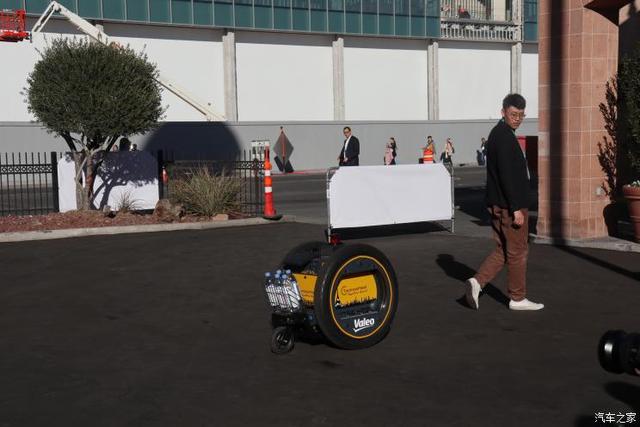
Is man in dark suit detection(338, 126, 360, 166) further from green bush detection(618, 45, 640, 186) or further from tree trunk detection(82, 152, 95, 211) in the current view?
green bush detection(618, 45, 640, 186)

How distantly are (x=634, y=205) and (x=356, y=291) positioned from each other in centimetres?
660

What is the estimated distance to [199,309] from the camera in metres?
8.37

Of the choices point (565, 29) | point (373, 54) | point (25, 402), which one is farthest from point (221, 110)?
point (25, 402)

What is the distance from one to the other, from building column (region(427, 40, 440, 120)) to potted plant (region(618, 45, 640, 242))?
125 feet

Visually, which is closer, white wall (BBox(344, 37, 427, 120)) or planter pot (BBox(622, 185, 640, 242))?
planter pot (BBox(622, 185, 640, 242))

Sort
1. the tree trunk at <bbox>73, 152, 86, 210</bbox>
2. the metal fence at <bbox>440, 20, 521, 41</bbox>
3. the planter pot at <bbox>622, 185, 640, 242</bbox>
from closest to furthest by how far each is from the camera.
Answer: the planter pot at <bbox>622, 185, 640, 242</bbox>, the tree trunk at <bbox>73, 152, 86, 210</bbox>, the metal fence at <bbox>440, 20, 521, 41</bbox>

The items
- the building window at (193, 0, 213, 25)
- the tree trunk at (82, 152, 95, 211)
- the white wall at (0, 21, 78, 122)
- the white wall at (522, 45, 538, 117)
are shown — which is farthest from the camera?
the white wall at (522, 45, 538, 117)

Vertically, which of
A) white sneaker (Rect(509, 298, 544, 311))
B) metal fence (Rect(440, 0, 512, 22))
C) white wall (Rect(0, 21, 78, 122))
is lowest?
white sneaker (Rect(509, 298, 544, 311))

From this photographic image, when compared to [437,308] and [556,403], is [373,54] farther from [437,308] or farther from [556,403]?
[556,403]

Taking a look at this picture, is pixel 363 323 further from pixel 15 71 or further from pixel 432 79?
pixel 432 79

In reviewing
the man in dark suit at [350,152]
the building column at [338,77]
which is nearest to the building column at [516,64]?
the building column at [338,77]

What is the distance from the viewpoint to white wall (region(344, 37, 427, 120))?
47.4m

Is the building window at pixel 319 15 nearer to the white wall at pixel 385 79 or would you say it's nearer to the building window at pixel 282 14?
the building window at pixel 282 14

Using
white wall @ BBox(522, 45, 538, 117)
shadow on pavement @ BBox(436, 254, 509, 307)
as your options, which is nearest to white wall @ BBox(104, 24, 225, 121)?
white wall @ BBox(522, 45, 538, 117)
